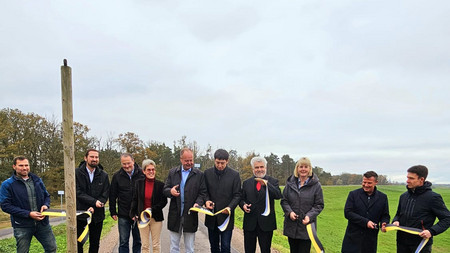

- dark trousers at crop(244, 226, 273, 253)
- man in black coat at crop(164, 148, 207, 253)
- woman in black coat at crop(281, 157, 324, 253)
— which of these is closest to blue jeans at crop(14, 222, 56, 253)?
man in black coat at crop(164, 148, 207, 253)

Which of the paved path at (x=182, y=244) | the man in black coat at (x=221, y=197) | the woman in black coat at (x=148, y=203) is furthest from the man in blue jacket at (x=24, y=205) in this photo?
the paved path at (x=182, y=244)

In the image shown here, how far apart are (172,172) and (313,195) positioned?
2.46m

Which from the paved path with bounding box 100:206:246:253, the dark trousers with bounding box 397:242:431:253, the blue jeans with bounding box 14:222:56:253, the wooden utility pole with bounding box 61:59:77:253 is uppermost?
the wooden utility pole with bounding box 61:59:77:253

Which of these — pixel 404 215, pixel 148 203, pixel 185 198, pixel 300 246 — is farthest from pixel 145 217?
pixel 404 215

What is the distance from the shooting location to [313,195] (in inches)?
197

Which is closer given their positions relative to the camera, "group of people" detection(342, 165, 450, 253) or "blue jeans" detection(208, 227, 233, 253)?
"group of people" detection(342, 165, 450, 253)

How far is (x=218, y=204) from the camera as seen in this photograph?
5.41m

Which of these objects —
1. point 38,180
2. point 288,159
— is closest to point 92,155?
point 38,180

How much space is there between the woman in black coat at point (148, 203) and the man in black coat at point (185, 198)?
29cm

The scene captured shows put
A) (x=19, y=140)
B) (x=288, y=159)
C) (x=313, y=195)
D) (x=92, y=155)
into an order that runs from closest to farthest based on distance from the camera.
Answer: (x=313, y=195) < (x=92, y=155) < (x=19, y=140) < (x=288, y=159)

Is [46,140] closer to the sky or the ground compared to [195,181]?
closer to the sky

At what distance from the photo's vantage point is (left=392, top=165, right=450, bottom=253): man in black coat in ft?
15.1

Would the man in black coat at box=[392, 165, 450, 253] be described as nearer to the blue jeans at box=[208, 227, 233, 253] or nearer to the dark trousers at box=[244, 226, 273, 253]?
the dark trousers at box=[244, 226, 273, 253]

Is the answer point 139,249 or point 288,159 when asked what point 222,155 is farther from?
point 288,159
